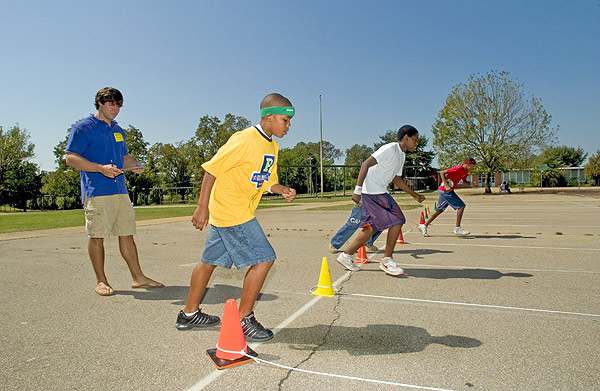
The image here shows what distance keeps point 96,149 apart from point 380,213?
12.3 feet

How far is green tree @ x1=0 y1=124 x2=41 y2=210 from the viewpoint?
157 ft

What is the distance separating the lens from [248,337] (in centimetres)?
363

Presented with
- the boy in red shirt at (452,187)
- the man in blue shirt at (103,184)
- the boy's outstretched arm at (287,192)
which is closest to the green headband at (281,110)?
the boy's outstretched arm at (287,192)

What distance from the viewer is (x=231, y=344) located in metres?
3.15

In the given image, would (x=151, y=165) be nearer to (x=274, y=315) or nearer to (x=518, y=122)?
(x=518, y=122)

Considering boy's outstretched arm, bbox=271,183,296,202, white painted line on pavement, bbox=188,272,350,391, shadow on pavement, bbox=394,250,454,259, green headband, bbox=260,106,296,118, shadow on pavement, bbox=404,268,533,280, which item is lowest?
shadow on pavement, bbox=394,250,454,259

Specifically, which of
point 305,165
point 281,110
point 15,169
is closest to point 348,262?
point 281,110

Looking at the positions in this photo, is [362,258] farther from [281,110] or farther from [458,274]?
[281,110]

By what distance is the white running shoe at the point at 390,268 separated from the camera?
6.01 metres

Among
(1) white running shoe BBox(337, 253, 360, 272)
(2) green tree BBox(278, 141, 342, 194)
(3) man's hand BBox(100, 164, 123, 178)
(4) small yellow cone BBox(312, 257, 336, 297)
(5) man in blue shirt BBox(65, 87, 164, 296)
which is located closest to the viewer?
(3) man's hand BBox(100, 164, 123, 178)

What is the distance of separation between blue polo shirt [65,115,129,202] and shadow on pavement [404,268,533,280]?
4.01 metres

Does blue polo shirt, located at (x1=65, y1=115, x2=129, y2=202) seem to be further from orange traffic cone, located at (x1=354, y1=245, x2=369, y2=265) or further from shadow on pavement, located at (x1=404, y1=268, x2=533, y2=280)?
shadow on pavement, located at (x1=404, y1=268, x2=533, y2=280)

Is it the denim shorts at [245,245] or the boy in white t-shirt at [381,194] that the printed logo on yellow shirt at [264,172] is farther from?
the boy in white t-shirt at [381,194]

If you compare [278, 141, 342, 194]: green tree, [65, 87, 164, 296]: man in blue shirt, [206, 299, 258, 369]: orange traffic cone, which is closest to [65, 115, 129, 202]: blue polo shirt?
[65, 87, 164, 296]: man in blue shirt
